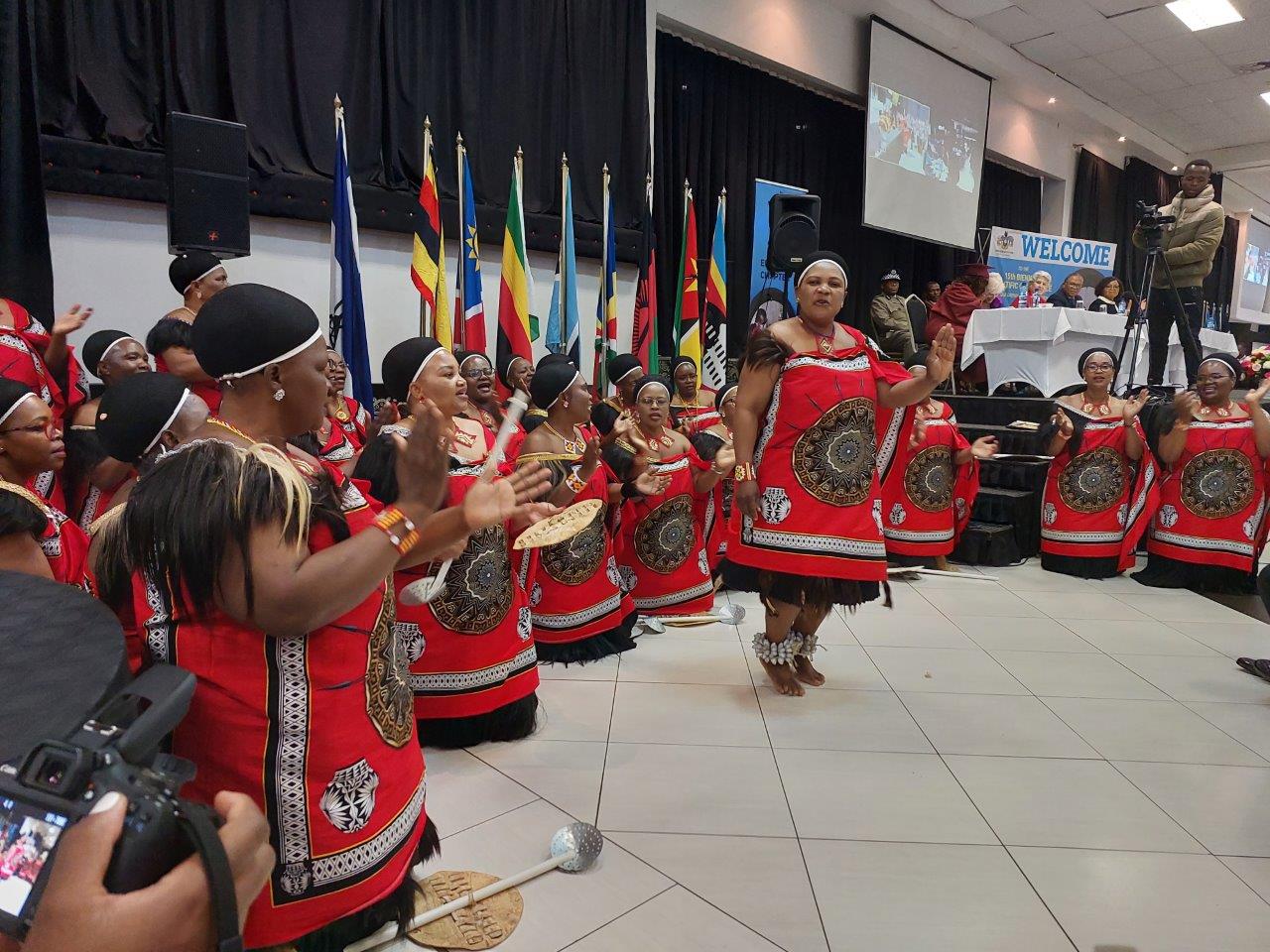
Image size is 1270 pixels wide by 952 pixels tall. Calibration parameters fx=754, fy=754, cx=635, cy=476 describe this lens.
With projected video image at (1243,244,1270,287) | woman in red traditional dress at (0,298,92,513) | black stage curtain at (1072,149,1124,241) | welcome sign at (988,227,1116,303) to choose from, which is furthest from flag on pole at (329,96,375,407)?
projected video image at (1243,244,1270,287)

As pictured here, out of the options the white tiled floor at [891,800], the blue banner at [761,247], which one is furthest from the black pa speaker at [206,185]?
the blue banner at [761,247]

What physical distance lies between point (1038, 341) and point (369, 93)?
5.53 metres

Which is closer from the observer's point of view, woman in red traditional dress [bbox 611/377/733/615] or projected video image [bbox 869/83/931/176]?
woman in red traditional dress [bbox 611/377/733/615]

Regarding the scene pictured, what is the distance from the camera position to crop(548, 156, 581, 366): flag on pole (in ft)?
17.1

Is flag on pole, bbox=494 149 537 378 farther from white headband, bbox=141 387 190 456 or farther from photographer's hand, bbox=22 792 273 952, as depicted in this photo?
photographer's hand, bbox=22 792 273 952

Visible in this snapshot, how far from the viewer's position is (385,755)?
4.00ft

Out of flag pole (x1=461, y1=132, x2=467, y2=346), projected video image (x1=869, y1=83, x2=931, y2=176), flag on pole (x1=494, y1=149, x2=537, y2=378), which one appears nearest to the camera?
flag pole (x1=461, y1=132, x2=467, y2=346)

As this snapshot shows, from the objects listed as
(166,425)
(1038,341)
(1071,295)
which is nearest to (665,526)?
(166,425)

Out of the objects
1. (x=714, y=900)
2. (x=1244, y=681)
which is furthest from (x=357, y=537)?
(x=1244, y=681)

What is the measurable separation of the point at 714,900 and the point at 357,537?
1.33 m

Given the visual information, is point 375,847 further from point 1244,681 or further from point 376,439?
point 1244,681

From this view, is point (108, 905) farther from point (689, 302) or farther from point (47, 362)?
point (689, 302)

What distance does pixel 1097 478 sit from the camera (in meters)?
5.02

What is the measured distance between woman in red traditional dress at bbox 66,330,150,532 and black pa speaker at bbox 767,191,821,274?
445cm
